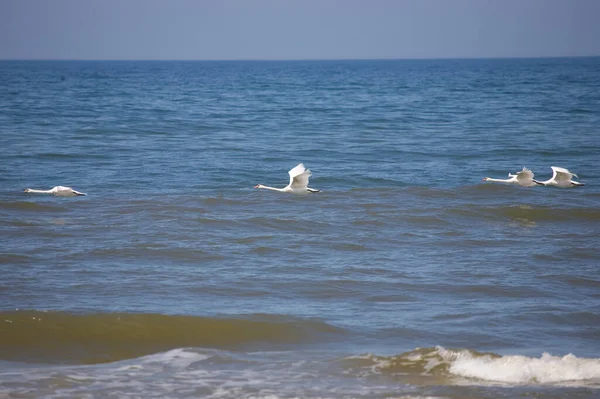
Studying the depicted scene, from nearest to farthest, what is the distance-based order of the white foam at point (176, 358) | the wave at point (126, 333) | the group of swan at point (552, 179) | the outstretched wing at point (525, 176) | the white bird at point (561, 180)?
the white foam at point (176, 358) < the wave at point (126, 333) < the outstretched wing at point (525, 176) < the group of swan at point (552, 179) < the white bird at point (561, 180)

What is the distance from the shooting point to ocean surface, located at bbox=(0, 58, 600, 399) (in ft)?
28.0

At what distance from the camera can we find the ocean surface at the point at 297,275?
8.52 m

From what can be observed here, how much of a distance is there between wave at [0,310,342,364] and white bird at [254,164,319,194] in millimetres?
7799

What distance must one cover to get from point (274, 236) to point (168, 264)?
2465 mm

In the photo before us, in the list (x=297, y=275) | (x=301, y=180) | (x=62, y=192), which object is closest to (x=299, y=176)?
(x=301, y=180)

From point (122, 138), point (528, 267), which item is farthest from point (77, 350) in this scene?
point (122, 138)

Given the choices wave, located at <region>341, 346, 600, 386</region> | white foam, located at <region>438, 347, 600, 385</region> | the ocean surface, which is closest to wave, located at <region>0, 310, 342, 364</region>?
the ocean surface

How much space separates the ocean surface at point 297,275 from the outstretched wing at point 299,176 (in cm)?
32

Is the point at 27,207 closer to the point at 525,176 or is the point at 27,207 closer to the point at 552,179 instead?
the point at 525,176

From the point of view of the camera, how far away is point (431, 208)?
17141 mm

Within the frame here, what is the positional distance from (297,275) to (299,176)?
234 inches

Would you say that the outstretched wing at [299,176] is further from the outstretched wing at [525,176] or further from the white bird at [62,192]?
the outstretched wing at [525,176]

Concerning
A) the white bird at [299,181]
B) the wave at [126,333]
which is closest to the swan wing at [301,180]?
the white bird at [299,181]

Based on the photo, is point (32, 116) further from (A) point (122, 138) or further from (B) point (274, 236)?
(B) point (274, 236)
